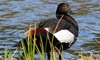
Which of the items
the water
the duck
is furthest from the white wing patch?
the water

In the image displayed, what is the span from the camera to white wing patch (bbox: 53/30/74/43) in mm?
6568

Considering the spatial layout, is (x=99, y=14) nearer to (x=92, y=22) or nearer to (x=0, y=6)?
(x=92, y=22)

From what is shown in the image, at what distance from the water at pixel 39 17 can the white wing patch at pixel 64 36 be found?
0.82m

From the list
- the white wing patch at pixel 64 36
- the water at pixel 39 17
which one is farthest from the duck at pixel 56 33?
the water at pixel 39 17

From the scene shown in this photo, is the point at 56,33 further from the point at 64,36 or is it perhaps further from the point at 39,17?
the point at 39,17

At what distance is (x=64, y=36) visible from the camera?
6727mm

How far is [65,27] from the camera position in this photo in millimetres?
6863

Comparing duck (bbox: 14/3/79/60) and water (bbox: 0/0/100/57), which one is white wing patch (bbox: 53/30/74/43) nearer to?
duck (bbox: 14/3/79/60)

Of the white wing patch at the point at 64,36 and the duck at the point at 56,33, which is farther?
the white wing patch at the point at 64,36

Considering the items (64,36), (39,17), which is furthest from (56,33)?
(39,17)

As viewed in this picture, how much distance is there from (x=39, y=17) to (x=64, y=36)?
386 cm

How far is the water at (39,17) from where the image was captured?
863 centimetres

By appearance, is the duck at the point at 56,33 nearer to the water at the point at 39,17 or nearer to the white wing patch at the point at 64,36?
the white wing patch at the point at 64,36

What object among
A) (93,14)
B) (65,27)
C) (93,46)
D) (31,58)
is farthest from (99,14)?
(31,58)
